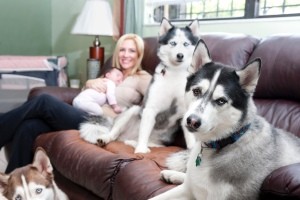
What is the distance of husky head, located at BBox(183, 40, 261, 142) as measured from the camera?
117 cm

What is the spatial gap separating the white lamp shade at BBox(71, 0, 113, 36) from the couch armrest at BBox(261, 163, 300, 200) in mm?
2858

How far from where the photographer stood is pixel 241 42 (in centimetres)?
223

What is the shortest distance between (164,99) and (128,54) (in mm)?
812

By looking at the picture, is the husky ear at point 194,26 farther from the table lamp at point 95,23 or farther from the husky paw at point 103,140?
the table lamp at point 95,23

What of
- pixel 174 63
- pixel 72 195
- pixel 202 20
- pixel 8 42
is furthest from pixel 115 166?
pixel 8 42

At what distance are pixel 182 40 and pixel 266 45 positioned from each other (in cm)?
52

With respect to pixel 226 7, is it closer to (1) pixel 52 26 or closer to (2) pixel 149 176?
(2) pixel 149 176

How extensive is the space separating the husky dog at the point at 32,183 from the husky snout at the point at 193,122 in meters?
0.90

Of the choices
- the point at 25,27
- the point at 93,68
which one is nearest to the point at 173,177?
the point at 93,68

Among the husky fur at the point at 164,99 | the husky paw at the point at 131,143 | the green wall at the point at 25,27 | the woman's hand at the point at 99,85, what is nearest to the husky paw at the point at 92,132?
the husky fur at the point at 164,99

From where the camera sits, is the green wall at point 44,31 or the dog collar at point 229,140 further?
the green wall at point 44,31

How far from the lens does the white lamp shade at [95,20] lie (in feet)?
12.0

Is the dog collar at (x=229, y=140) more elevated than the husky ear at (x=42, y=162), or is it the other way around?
the dog collar at (x=229, y=140)

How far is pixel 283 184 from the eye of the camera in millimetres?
1049
